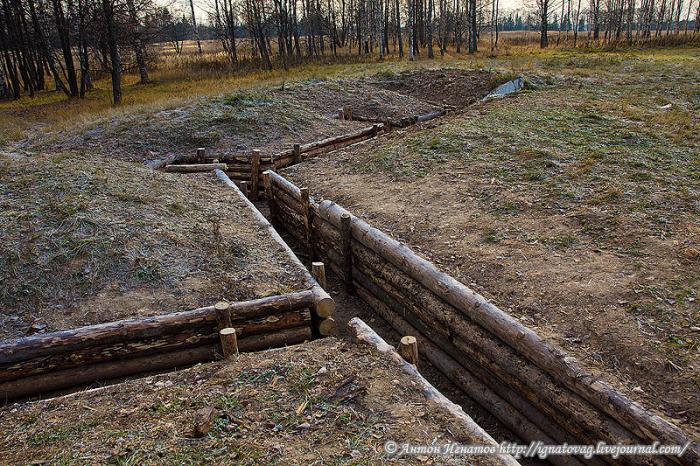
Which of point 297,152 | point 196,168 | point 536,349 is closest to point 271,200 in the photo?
point 196,168

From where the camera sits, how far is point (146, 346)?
6891 millimetres

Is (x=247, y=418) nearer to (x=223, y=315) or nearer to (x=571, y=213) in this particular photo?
(x=223, y=315)

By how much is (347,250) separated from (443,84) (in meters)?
18.5

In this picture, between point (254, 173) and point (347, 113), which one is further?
point (347, 113)

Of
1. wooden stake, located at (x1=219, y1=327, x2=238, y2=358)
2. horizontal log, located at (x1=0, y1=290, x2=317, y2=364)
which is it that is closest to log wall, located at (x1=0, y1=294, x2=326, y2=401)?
horizontal log, located at (x1=0, y1=290, x2=317, y2=364)

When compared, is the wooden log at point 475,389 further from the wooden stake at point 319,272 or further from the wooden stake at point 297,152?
the wooden stake at point 297,152

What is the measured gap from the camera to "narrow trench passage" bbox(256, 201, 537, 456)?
21.4 ft

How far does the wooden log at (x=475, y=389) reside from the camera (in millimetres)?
6102

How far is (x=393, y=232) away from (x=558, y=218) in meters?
3.01

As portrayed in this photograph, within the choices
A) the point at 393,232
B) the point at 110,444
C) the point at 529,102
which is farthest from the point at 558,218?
the point at 529,102

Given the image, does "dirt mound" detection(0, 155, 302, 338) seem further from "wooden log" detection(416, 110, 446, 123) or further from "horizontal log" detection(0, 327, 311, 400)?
"wooden log" detection(416, 110, 446, 123)

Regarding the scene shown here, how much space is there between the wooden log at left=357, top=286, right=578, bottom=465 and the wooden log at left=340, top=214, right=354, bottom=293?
4.12 ft

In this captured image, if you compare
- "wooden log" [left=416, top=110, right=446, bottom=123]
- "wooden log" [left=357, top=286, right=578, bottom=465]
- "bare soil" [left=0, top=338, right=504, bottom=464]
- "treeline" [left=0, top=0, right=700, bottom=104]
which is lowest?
"wooden log" [left=357, top=286, right=578, bottom=465]

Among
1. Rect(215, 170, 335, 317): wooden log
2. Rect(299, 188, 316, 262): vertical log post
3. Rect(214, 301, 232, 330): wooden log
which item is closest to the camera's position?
Rect(214, 301, 232, 330): wooden log
